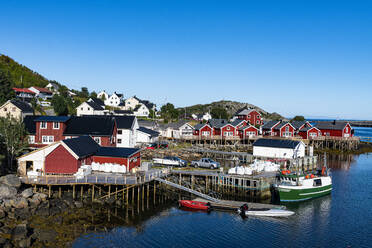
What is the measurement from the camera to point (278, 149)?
62688 millimetres

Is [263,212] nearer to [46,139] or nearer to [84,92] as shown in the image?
[46,139]

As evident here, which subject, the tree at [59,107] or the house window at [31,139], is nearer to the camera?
the house window at [31,139]

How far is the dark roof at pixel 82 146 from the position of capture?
40.1 metres

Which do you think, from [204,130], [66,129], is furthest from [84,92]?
[66,129]

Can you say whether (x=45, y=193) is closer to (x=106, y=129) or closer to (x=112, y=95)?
(x=106, y=129)

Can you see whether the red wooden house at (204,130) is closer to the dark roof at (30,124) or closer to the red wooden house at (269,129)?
the red wooden house at (269,129)

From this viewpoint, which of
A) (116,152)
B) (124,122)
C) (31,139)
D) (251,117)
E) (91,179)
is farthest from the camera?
(251,117)

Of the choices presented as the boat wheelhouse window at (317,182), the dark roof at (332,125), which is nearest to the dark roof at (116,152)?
the boat wheelhouse window at (317,182)

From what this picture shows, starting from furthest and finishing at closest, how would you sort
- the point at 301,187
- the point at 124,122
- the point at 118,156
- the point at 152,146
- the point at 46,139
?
1. the point at 152,146
2. the point at 124,122
3. the point at 46,139
4. the point at 118,156
5. the point at 301,187

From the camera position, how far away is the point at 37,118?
178 ft

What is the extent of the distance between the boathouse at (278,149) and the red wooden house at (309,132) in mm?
27555

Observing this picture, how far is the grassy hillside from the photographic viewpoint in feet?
420

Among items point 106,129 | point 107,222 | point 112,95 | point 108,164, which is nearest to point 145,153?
point 106,129

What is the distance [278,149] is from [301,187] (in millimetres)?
20703
